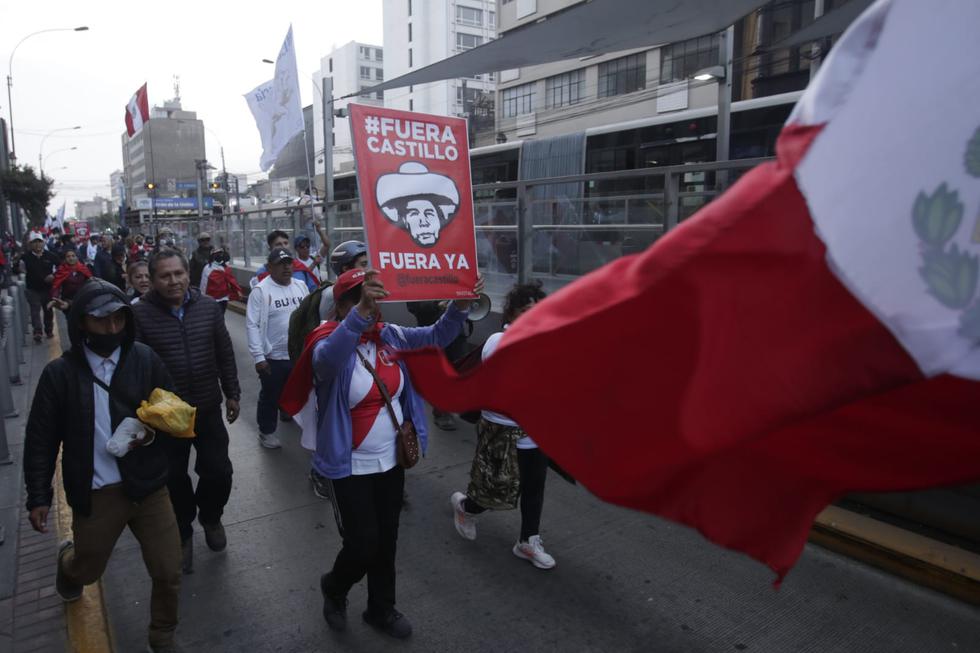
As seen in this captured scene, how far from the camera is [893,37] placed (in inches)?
50.3

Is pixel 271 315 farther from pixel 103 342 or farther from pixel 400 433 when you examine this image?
pixel 400 433

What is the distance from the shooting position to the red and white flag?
837 inches

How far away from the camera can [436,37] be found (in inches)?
2707

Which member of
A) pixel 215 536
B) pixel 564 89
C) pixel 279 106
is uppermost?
pixel 564 89

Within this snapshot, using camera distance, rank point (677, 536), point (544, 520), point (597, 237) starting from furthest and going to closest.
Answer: point (597, 237) → point (544, 520) → point (677, 536)

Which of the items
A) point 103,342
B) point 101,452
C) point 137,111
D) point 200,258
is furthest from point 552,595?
point 137,111

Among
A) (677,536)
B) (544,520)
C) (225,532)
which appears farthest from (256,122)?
(677,536)

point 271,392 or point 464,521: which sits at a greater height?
point 271,392

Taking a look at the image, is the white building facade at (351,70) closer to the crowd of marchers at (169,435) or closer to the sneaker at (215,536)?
the sneaker at (215,536)

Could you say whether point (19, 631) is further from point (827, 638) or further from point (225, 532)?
point (827, 638)

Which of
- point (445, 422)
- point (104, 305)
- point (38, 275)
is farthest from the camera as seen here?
point (38, 275)

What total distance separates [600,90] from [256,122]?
32.6 metres

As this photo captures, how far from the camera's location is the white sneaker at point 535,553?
13.9ft

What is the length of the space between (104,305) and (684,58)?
1369 inches
